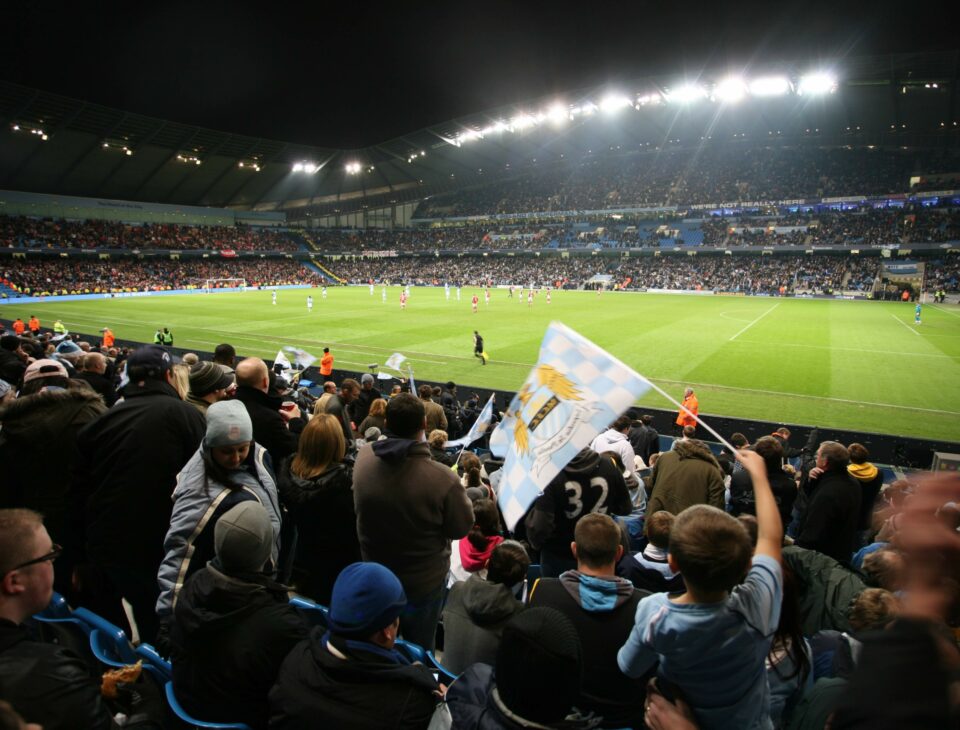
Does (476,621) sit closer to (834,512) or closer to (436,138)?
(834,512)

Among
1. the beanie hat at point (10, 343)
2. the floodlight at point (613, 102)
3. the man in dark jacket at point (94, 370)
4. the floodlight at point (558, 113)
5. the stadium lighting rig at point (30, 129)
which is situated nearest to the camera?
the man in dark jacket at point (94, 370)

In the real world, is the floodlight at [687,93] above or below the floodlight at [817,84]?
above

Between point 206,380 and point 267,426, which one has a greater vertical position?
point 206,380

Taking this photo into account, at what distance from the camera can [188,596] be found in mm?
2652

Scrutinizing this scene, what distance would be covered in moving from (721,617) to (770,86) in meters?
73.4

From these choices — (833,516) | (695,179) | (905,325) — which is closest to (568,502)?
(833,516)

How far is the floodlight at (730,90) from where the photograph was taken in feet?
187

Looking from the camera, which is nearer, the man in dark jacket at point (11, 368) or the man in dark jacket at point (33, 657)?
the man in dark jacket at point (33, 657)

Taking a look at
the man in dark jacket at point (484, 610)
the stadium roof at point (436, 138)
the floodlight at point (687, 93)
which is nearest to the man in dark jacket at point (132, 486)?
the man in dark jacket at point (484, 610)

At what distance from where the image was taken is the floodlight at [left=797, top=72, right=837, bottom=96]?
1976 inches

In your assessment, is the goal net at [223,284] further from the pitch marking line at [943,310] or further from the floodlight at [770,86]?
the pitch marking line at [943,310]

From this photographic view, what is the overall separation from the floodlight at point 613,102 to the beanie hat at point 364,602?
70.7 meters

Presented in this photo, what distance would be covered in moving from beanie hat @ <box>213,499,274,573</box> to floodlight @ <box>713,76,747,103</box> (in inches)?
2513

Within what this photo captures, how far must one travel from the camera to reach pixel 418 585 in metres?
3.80
